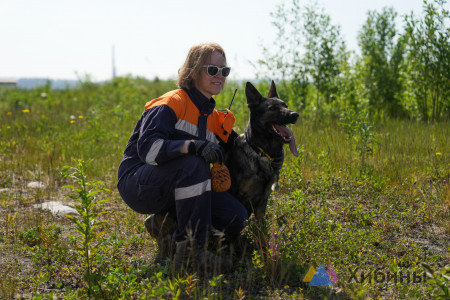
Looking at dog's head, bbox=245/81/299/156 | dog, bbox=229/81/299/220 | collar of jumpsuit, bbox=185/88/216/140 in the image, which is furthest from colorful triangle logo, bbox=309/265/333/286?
collar of jumpsuit, bbox=185/88/216/140

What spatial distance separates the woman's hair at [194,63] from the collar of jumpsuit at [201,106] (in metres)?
0.08

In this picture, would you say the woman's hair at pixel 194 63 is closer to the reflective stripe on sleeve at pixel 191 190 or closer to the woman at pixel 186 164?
the woman at pixel 186 164

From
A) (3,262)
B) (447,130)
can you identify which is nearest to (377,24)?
(447,130)

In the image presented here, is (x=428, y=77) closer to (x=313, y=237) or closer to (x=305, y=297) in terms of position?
(x=313, y=237)

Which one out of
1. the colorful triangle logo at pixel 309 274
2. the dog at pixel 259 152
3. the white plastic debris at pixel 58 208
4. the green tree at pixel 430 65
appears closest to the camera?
the colorful triangle logo at pixel 309 274

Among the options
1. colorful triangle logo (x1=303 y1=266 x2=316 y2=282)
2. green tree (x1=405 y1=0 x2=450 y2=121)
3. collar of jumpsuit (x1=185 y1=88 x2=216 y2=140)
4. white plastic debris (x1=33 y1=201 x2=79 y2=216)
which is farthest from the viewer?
green tree (x1=405 y1=0 x2=450 y2=121)

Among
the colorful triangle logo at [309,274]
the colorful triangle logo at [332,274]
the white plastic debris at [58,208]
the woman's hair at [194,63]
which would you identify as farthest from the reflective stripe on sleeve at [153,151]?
the white plastic debris at [58,208]

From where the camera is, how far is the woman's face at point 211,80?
10.8ft

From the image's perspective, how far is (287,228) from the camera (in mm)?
3643

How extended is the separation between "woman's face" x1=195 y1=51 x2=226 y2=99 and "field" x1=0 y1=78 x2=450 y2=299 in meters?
1.09

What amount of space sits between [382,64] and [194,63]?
7.94 metres

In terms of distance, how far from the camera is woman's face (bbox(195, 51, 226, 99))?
329 centimetres

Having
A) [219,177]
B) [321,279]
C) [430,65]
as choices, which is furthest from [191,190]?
[430,65]

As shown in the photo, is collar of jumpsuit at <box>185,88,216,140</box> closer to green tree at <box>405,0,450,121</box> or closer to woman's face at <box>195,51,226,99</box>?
woman's face at <box>195,51,226,99</box>
